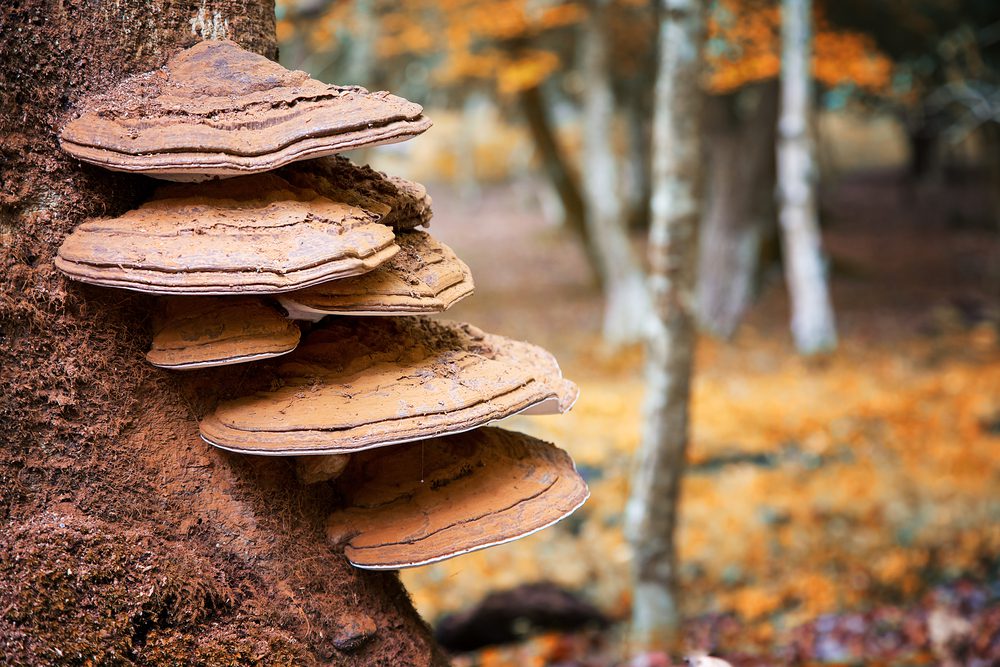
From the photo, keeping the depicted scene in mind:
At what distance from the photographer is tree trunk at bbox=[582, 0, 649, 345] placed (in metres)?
13.6

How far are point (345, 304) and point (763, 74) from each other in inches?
481

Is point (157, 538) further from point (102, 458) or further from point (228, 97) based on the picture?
point (228, 97)

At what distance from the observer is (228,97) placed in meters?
1.67

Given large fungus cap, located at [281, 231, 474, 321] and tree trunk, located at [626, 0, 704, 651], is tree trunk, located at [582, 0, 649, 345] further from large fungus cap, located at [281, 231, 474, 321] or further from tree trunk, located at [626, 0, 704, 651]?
large fungus cap, located at [281, 231, 474, 321]

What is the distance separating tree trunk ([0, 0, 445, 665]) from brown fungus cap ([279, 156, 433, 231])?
13.5 inches

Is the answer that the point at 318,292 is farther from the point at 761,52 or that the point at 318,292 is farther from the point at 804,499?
the point at 761,52

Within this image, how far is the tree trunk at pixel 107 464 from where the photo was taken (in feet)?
5.35

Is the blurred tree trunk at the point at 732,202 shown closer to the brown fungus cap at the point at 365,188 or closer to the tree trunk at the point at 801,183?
the tree trunk at the point at 801,183

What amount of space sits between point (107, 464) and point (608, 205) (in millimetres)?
12653

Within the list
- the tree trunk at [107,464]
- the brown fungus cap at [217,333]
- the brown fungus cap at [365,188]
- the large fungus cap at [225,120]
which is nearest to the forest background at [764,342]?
the tree trunk at [107,464]

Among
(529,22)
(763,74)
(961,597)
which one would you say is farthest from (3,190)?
(529,22)

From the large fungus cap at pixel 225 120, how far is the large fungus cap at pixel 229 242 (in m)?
0.08

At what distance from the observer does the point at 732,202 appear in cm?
1498

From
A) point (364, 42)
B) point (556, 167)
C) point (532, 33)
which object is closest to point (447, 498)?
point (364, 42)
